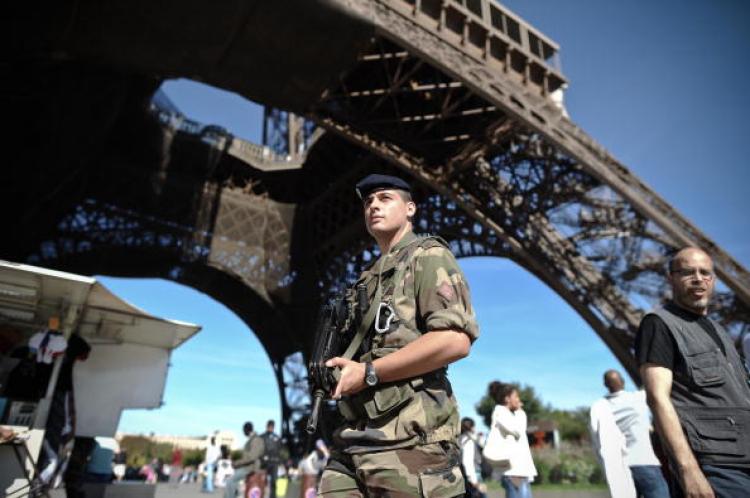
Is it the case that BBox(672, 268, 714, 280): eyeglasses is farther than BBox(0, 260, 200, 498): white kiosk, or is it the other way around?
BBox(0, 260, 200, 498): white kiosk

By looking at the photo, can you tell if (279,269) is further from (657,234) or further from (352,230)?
(657,234)

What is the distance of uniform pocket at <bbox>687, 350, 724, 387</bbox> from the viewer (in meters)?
2.02

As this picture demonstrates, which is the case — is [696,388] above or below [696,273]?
below

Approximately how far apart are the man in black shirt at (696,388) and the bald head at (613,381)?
240 cm

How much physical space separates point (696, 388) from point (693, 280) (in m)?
0.49

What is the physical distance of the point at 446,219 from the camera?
51.1 feet

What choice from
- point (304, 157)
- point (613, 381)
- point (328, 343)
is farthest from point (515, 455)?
point (304, 157)

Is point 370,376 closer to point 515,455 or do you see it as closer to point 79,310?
point 515,455

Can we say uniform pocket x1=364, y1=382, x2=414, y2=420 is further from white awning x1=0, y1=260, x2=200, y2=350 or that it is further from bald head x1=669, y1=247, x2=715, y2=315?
white awning x1=0, y1=260, x2=200, y2=350

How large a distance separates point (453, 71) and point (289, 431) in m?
15.7

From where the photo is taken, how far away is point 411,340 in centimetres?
166

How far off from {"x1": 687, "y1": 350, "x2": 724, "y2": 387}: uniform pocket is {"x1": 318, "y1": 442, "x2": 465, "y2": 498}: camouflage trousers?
1.15 metres

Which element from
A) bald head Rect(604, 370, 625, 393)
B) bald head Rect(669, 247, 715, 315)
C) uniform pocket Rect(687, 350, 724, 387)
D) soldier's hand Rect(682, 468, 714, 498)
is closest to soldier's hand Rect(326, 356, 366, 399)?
soldier's hand Rect(682, 468, 714, 498)

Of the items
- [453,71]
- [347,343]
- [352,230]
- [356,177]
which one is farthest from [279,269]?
[347,343]
